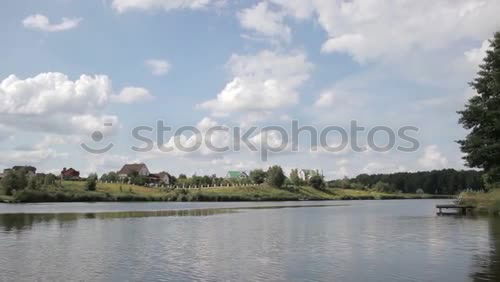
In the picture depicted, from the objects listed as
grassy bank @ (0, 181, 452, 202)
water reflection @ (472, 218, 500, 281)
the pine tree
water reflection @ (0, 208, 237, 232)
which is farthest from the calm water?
grassy bank @ (0, 181, 452, 202)

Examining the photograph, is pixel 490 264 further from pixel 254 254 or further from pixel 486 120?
pixel 486 120

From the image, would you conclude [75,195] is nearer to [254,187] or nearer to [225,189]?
[225,189]

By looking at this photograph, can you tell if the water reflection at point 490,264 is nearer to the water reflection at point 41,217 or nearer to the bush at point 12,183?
the water reflection at point 41,217

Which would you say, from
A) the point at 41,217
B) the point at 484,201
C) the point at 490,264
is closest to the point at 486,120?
the point at 484,201

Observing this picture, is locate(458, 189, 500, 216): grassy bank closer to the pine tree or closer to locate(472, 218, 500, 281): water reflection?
A: the pine tree

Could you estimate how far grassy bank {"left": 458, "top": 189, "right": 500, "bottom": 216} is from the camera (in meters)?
62.1

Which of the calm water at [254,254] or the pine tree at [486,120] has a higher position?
the pine tree at [486,120]

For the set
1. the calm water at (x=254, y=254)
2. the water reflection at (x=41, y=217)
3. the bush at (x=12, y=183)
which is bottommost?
the calm water at (x=254, y=254)

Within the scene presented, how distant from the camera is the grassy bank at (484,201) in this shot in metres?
62.1

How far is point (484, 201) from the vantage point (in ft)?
220

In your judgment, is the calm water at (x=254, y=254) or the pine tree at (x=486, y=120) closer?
the calm water at (x=254, y=254)

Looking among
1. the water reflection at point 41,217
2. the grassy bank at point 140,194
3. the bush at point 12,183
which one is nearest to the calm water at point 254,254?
the water reflection at point 41,217

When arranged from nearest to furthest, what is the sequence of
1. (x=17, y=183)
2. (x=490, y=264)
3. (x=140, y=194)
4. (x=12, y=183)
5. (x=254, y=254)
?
(x=490, y=264)
(x=254, y=254)
(x=12, y=183)
(x=17, y=183)
(x=140, y=194)

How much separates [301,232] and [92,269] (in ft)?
72.7
